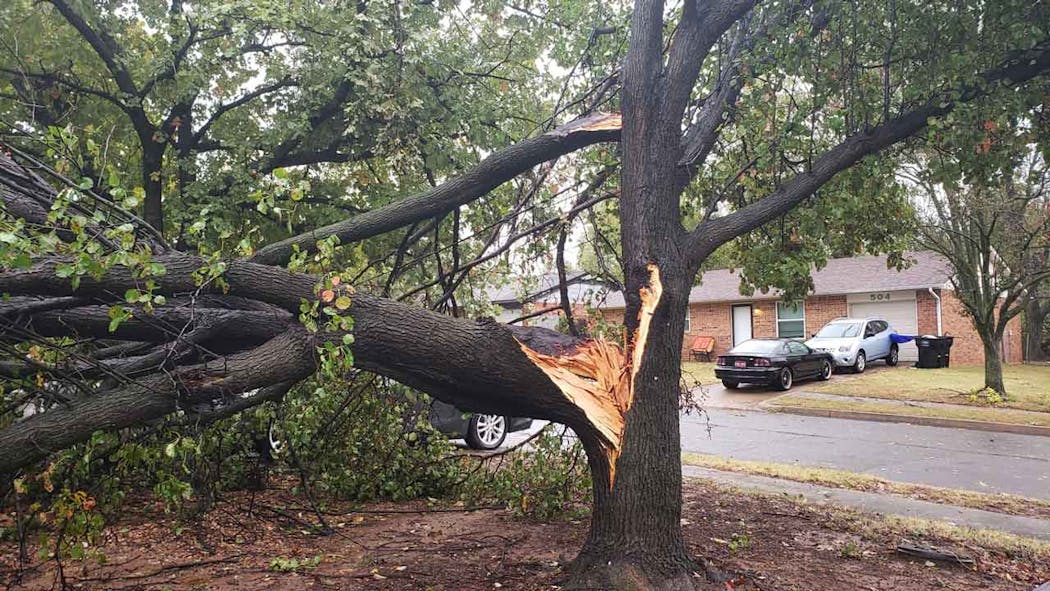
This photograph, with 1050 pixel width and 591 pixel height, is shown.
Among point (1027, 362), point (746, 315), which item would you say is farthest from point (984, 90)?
point (1027, 362)

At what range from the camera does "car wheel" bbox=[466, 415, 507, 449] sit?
9.83 m

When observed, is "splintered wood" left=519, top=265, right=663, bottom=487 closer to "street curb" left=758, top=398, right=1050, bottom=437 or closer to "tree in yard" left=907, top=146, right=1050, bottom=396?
"street curb" left=758, top=398, right=1050, bottom=437

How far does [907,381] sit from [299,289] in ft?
58.6

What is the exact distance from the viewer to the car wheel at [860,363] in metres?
20.7

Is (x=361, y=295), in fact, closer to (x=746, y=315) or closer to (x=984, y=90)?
(x=984, y=90)

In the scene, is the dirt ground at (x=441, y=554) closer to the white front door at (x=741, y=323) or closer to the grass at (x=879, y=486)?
the grass at (x=879, y=486)

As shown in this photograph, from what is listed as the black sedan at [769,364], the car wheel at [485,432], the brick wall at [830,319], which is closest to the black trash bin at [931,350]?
the brick wall at [830,319]

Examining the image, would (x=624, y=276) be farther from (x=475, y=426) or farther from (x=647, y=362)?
(x=475, y=426)

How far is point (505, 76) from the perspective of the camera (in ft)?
28.9

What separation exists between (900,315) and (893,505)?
19.5m

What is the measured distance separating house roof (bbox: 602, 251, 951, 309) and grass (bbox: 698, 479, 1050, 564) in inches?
600

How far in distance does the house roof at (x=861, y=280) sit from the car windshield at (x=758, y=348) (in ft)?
9.88

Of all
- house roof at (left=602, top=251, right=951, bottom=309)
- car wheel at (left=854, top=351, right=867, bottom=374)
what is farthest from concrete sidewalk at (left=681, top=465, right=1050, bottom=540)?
car wheel at (left=854, top=351, right=867, bottom=374)

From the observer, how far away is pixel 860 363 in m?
20.9
